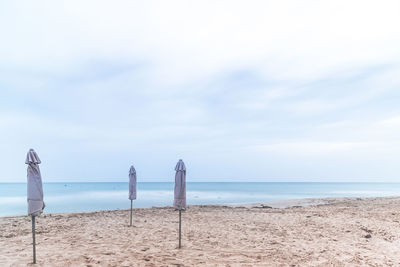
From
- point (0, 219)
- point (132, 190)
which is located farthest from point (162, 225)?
point (0, 219)

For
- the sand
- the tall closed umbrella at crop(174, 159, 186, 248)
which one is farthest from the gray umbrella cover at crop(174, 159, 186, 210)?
the sand

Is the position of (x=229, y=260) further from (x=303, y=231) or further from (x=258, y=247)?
(x=303, y=231)

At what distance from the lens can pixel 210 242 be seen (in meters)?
9.55

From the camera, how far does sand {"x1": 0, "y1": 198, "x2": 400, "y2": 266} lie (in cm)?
765

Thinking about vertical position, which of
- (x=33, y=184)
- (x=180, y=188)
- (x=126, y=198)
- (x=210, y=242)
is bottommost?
(x=126, y=198)

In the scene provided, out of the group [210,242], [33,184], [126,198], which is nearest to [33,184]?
[33,184]

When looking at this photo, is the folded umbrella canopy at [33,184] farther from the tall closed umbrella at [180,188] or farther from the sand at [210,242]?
the tall closed umbrella at [180,188]

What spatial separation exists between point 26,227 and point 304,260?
34.1ft

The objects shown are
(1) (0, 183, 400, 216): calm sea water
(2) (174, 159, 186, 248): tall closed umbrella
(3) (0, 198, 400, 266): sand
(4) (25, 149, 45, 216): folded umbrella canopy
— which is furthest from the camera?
(1) (0, 183, 400, 216): calm sea water

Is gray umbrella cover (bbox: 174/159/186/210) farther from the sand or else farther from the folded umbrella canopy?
the folded umbrella canopy

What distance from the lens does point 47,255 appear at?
8094mm

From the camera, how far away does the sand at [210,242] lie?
765 centimetres

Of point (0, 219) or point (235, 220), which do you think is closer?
point (235, 220)

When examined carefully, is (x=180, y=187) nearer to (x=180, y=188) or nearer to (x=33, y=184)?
(x=180, y=188)
